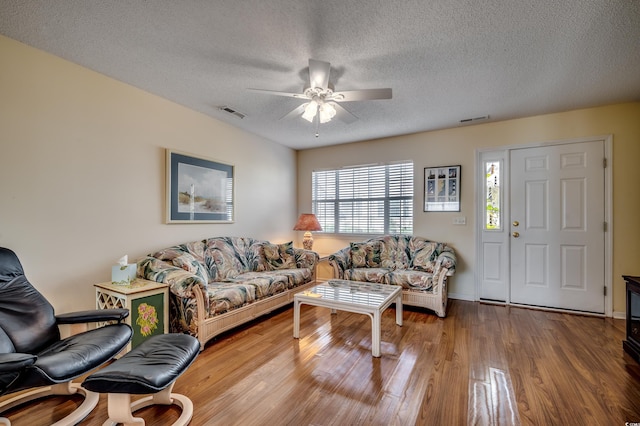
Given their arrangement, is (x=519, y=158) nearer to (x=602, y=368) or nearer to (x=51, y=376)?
(x=602, y=368)

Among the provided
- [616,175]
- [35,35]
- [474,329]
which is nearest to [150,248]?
[35,35]

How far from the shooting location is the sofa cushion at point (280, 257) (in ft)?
13.2

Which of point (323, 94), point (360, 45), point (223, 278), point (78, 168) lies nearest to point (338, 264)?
point (223, 278)

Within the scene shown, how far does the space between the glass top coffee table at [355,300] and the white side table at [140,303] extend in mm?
1184

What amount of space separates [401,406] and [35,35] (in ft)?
11.8

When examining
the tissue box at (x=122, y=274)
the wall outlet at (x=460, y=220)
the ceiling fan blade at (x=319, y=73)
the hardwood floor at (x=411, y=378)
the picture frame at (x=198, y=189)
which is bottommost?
the hardwood floor at (x=411, y=378)

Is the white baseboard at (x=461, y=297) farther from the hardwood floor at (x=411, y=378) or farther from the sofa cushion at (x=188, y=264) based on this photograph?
the sofa cushion at (x=188, y=264)

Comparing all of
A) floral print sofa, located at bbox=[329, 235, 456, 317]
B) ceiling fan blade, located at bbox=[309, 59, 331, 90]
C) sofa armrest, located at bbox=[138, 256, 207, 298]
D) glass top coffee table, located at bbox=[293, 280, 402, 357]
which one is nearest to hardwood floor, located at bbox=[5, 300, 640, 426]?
glass top coffee table, located at bbox=[293, 280, 402, 357]

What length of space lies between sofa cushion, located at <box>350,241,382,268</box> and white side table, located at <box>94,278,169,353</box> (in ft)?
8.20

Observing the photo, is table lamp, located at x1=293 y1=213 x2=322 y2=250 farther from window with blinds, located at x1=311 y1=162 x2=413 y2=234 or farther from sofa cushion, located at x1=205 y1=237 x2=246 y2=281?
sofa cushion, located at x1=205 y1=237 x2=246 y2=281

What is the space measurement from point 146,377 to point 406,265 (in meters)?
3.35

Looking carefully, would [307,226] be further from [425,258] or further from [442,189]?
[442,189]

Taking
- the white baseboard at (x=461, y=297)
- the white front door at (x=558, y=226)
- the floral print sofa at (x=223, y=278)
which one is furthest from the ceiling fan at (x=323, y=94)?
the white baseboard at (x=461, y=297)

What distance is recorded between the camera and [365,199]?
4.81 metres
